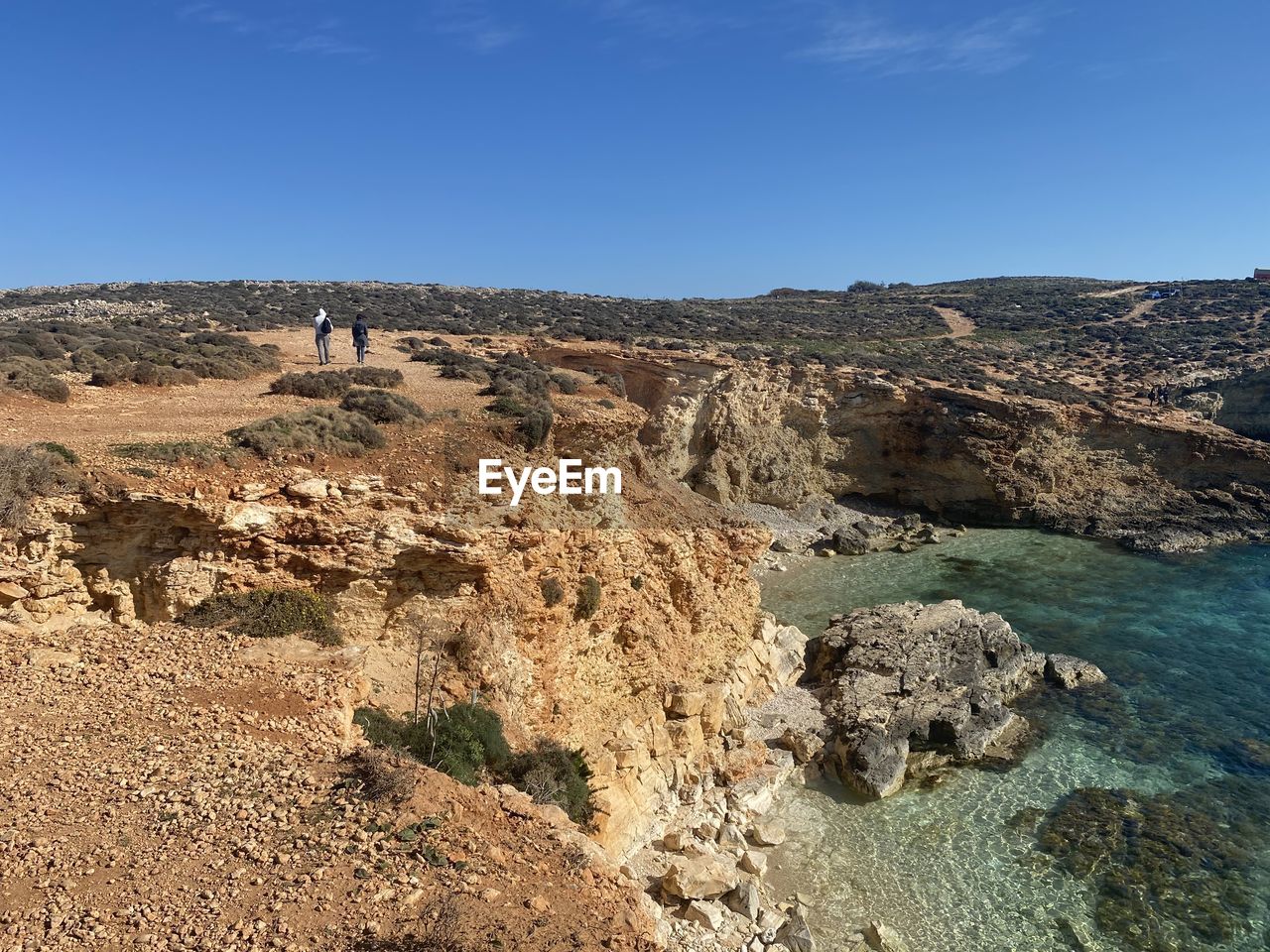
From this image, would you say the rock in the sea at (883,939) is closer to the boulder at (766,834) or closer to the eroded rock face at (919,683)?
the boulder at (766,834)

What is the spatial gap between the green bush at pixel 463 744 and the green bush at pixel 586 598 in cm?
287

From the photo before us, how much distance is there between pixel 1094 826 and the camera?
13.6 m

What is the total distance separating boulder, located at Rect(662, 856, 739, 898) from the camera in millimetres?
10852

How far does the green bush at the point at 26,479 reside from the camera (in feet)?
30.0

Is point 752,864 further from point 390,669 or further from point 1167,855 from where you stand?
point 1167,855

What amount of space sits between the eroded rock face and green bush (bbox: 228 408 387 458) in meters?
11.7

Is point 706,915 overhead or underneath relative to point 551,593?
underneath

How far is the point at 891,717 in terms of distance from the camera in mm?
16312

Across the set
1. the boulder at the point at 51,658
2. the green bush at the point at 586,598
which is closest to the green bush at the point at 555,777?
the green bush at the point at 586,598

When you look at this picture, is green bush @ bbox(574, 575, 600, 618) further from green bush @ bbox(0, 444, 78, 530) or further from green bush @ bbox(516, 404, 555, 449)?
green bush @ bbox(0, 444, 78, 530)

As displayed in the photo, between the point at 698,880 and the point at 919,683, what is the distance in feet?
29.9

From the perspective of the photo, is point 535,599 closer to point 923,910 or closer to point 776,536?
point 923,910

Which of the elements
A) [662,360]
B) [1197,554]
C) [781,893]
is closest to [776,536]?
[662,360]

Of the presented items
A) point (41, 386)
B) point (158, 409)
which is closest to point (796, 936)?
point (158, 409)
